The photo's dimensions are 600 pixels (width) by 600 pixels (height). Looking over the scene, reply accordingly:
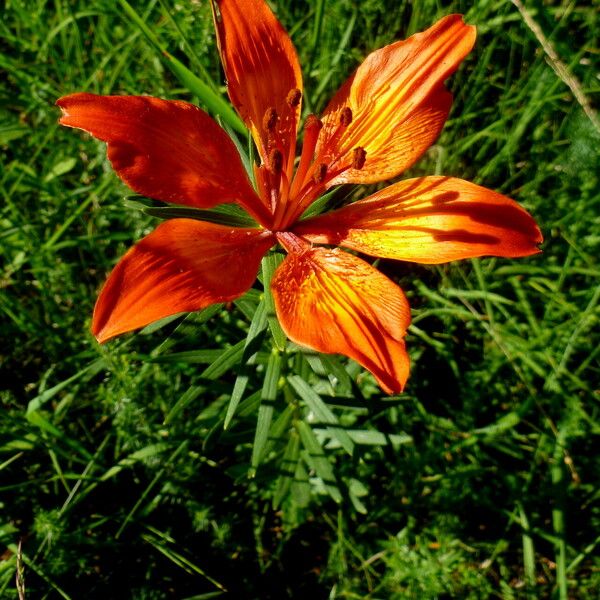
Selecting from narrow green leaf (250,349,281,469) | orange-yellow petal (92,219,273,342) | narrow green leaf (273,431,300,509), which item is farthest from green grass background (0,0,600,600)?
orange-yellow petal (92,219,273,342)

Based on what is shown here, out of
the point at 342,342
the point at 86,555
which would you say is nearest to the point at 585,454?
the point at 342,342

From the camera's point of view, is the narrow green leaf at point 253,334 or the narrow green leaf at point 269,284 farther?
the narrow green leaf at point 253,334

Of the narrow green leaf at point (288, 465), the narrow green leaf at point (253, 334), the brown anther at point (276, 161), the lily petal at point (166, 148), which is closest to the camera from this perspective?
the lily petal at point (166, 148)

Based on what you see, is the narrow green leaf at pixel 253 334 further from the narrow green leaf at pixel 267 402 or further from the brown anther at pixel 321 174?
the brown anther at pixel 321 174

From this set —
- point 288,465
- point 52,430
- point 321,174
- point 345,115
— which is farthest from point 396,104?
point 52,430

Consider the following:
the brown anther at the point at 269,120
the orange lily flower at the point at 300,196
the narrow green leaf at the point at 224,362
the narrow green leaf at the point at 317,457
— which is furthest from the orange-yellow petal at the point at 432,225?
the narrow green leaf at the point at 317,457

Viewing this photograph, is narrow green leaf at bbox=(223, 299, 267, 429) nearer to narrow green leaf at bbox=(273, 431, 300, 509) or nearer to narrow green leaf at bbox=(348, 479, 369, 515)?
narrow green leaf at bbox=(273, 431, 300, 509)
